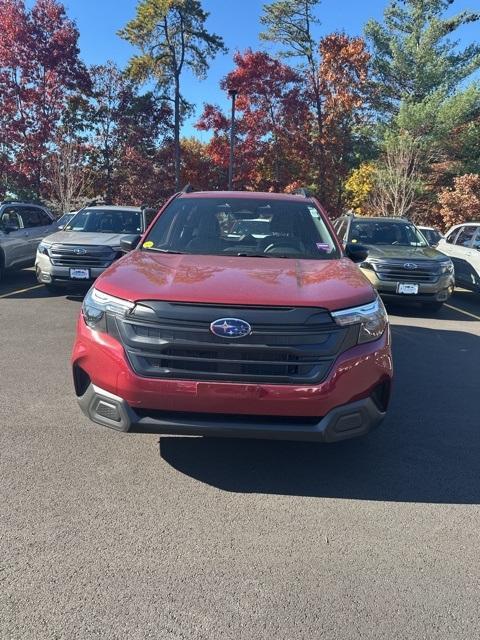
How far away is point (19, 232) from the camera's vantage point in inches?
449

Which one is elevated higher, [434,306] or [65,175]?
[65,175]

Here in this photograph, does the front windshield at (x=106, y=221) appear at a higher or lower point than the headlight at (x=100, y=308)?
lower

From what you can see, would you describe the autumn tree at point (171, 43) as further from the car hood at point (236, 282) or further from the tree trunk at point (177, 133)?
→ the car hood at point (236, 282)

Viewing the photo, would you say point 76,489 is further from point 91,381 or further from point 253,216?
point 253,216

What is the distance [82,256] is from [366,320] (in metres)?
7.13

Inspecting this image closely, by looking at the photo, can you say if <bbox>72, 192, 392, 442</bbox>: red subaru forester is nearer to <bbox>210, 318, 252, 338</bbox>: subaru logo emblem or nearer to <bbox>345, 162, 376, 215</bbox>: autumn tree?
<bbox>210, 318, 252, 338</bbox>: subaru logo emblem

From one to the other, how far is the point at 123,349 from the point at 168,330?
1.01 feet

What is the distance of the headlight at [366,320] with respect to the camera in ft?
10.6

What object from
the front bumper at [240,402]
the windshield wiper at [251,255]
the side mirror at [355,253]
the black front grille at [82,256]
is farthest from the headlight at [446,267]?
the front bumper at [240,402]

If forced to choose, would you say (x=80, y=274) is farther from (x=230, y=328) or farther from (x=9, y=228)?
(x=230, y=328)

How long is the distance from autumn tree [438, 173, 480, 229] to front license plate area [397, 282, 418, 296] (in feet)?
58.5

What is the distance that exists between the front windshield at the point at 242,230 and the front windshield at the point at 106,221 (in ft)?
19.5

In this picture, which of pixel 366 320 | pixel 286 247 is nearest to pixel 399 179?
pixel 286 247

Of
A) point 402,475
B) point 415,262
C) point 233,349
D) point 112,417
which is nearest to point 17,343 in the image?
point 112,417
